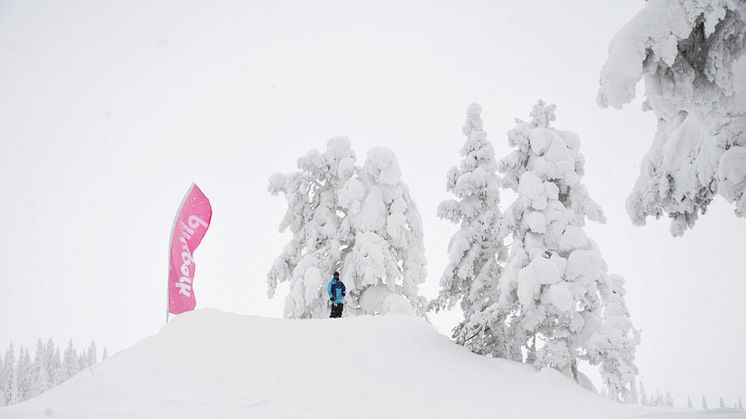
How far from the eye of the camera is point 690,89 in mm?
6184

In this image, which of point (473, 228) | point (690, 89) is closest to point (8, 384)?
point (473, 228)

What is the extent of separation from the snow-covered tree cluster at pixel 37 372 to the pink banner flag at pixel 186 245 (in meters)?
76.0

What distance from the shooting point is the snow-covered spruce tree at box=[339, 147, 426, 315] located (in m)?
20.3

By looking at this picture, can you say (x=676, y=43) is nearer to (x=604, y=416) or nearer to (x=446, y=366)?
(x=604, y=416)

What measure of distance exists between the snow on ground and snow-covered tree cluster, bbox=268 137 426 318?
5946mm

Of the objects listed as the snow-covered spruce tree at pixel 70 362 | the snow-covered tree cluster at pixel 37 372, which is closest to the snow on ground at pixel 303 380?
the snow-covered tree cluster at pixel 37 372

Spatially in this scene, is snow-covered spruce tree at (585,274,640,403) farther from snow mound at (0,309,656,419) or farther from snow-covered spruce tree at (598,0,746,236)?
snow-covered spruce tree at (598,0,746,236)

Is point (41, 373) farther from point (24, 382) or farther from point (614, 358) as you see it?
point (614, 358)

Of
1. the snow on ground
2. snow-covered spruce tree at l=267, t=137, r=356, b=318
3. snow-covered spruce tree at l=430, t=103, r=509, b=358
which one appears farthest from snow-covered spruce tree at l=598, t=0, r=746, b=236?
snow-covered spruce tree at l=267, t=137, r=356, b=318

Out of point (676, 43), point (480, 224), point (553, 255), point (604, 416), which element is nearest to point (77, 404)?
point (604, 416)

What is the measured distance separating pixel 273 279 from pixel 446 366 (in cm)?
1174

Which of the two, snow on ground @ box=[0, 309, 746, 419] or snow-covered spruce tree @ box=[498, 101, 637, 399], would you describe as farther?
snow-covered spruce tree @ box=[498, 101, 637, 399]

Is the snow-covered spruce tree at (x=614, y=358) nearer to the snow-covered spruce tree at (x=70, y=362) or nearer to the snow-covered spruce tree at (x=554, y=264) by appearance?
the snow-covered spruce tree at (x=554, y=264)

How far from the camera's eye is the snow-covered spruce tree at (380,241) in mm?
20281
